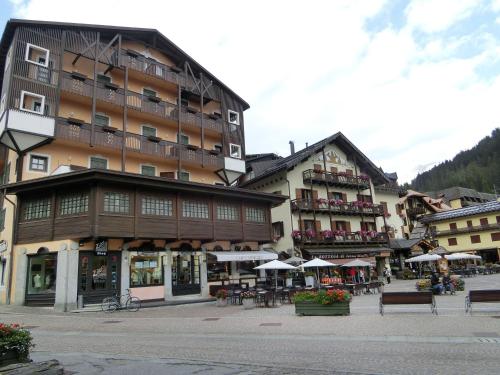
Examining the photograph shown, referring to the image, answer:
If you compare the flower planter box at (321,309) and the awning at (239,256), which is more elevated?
the awning at (239,256)

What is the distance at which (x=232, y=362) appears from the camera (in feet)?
28.2

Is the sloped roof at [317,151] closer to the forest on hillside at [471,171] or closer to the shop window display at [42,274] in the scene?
the shop window display at [42,274]

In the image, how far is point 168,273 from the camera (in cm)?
2550

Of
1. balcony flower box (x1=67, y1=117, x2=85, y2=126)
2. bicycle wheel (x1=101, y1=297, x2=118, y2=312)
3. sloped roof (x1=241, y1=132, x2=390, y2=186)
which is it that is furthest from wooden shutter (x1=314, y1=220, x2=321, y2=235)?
balcony flower box (x1=67, y1=117, x2=85, y2=126)

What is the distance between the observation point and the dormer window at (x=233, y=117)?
3601 centimetres

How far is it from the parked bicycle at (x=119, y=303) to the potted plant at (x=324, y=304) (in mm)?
9546

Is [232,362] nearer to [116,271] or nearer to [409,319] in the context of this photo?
[409,319]

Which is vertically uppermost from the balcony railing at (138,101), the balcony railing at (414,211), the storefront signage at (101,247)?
the balcony railing at (138,101)

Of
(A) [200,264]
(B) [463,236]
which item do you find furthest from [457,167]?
(A) [200,264]

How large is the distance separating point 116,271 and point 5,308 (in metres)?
5.74

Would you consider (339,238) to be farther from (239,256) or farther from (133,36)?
(133,36)

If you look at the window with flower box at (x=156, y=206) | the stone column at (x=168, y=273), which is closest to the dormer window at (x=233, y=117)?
the window with flower box at (x=156, y=206)

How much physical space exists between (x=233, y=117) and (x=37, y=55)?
16.4 metres

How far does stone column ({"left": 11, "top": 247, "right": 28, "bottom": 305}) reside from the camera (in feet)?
73.6
